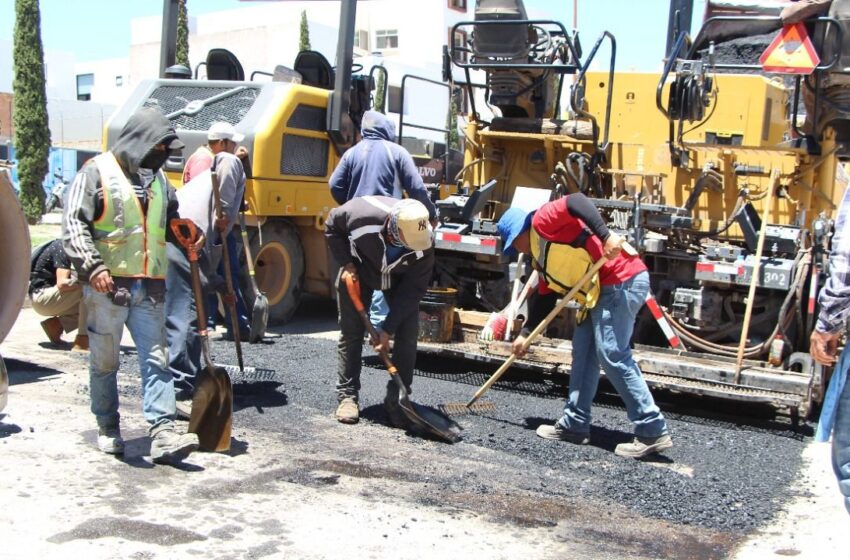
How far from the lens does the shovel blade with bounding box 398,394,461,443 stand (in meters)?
5.48

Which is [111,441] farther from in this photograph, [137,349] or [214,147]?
[214,147]

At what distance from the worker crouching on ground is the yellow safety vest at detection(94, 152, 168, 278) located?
1.27 m

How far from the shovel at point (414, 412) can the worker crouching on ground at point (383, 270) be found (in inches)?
2.8

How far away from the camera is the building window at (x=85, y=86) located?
4678cm

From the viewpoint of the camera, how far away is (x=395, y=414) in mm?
5773

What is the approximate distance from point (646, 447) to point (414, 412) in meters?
1.34

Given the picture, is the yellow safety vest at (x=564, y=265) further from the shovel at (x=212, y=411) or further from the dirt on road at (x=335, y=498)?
the shovel at (x=212, y=411)

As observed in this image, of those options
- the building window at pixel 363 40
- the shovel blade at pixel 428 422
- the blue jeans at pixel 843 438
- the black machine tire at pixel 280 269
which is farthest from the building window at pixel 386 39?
the blue jeans at pixel 843 438

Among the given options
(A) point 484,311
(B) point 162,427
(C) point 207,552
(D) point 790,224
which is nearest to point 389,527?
(C) point 207,552

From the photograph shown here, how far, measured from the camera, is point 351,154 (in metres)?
6.43

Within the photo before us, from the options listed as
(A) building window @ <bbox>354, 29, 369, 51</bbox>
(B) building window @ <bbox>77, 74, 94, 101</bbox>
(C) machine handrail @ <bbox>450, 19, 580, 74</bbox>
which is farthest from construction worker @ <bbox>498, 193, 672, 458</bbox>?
(B) building window @ <bbox>77, 74, 94, 101</bbox>

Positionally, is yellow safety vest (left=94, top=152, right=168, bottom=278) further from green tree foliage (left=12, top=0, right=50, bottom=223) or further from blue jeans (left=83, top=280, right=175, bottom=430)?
green tree foliage (left=12, top=0, right=50, bottom=223)

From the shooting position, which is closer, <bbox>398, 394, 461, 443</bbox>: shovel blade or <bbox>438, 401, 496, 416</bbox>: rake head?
<bbox>398, 394, 461, 443</bbox>: shovel blade

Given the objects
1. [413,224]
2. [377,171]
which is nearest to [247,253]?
[377,171]
